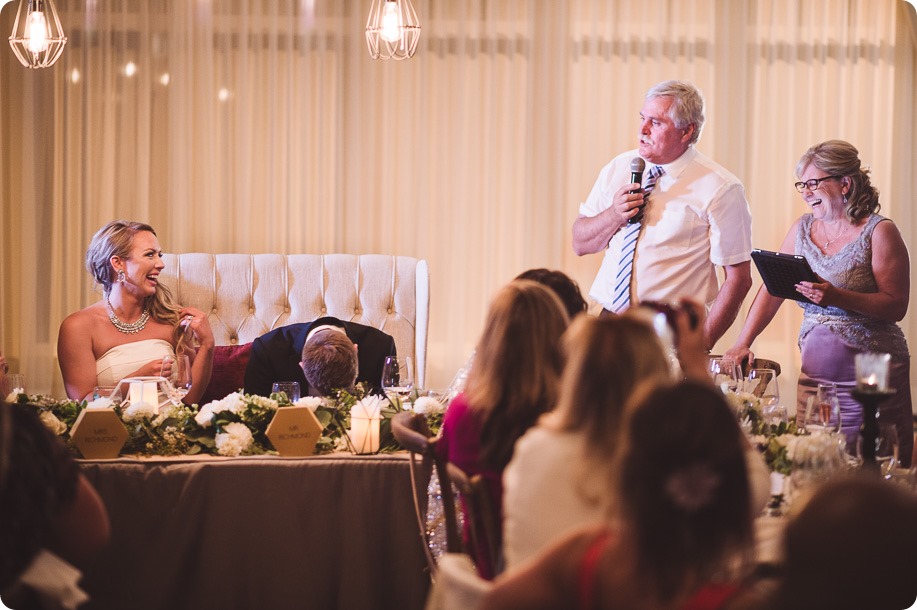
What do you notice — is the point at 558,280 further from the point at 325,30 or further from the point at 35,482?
the point at 325,30

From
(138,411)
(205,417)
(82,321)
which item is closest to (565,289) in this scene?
(205,417)

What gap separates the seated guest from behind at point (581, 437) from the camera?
1.55 m

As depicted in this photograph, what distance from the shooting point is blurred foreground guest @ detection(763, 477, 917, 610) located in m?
1.08

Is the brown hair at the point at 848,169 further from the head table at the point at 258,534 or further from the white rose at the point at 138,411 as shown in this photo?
the white rose at the point at 138,411

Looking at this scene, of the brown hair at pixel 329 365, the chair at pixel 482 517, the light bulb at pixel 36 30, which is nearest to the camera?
the chair at pixel 482 517

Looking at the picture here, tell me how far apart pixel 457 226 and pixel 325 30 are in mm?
1251

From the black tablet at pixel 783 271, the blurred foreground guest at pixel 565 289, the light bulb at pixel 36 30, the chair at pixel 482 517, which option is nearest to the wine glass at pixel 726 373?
the blurred foreground guest at pixel 565 289

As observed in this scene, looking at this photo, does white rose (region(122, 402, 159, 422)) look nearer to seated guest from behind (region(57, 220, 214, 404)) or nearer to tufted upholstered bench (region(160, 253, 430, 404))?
seated guest from behind (region(57, 220, 214, 404))

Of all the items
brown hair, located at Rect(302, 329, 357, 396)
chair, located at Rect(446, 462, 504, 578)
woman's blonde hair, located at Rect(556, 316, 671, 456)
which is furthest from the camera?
brown hair, located at Rect(302, 329, 357, 396)

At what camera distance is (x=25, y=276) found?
207 inches

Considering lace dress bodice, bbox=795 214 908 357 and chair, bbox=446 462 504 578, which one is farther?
lace dress bodice, bbox=795 214 908 357

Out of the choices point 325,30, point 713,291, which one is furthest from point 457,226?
point 713,291

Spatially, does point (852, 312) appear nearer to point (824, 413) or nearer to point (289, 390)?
point (824, 413)

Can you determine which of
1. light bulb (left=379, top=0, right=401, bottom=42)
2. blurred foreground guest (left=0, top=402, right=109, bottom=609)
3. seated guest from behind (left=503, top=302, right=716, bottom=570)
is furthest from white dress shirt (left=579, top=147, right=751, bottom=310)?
blurred foreground guest (left=0, top=402, right=109, bottom=609)
